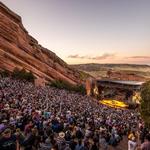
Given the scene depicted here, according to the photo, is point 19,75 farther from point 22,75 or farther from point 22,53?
point 22,53

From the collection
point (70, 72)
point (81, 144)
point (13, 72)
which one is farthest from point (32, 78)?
point (81, 144)

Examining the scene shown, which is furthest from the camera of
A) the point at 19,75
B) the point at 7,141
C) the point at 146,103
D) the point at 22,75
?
the point at 22,75

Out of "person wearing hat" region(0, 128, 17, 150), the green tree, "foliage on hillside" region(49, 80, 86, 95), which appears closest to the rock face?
"foliage on hillside" region(49, 80, 86, 95)

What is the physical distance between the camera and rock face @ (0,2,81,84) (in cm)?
9994

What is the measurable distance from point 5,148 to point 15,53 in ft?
301

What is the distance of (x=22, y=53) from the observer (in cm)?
10662

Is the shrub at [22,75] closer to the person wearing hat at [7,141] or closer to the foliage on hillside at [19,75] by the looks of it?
the foliage on hillside at [19,75]

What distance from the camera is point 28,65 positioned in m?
104

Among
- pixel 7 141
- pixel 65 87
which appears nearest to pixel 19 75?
pixel 65 87

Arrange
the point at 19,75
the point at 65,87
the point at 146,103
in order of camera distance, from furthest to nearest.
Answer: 1. the point at 65,87
2. the point at 19,75
3. the point at 146,103

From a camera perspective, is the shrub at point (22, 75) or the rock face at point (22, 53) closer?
the shrub at point (22, 75)

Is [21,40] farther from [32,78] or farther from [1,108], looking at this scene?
[1,108]

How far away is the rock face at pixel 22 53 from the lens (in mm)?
99938

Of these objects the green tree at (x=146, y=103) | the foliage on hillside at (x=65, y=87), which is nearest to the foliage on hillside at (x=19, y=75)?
the foliage on hillside at (x=65, y=87)
